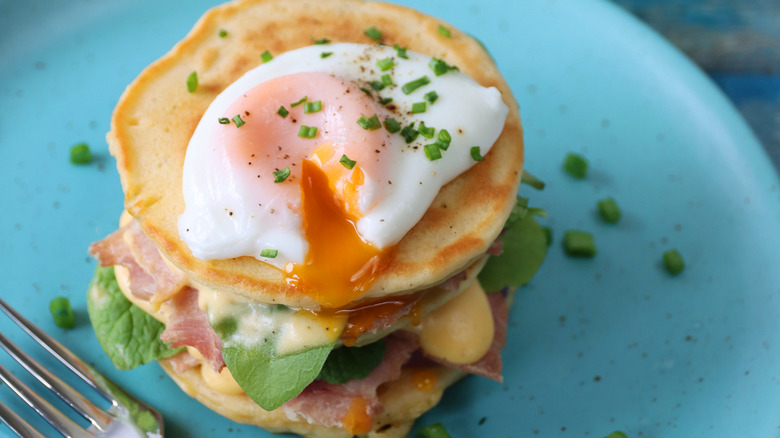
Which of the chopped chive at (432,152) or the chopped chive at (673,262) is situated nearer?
the chopped chive at (432,152)

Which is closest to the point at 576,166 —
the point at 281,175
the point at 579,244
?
the point at 579,244

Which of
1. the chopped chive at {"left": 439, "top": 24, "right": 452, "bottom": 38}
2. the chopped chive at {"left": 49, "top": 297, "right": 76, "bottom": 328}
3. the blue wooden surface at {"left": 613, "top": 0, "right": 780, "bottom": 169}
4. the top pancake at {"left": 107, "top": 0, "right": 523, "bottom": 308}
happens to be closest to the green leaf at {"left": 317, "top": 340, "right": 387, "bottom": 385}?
the top pancake at {"left": 107, "top": 0, "right": 523, "bottom": 308}

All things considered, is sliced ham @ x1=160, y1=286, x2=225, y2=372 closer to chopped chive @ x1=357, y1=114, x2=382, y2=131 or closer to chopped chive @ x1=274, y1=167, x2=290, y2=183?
chopped chive @ x1=274, y1=167, x2=290, y2=183

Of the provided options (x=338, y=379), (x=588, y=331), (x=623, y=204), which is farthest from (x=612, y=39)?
(x=338, y=379)

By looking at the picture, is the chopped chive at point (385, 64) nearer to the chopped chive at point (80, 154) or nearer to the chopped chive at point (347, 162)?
the chopped chive at point (347, 162)

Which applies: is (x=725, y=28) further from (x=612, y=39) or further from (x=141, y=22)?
(x=141, y=22)

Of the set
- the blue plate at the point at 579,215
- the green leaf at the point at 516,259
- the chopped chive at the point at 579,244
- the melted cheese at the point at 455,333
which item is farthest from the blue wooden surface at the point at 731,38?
the melted cheese at the point at 455,333

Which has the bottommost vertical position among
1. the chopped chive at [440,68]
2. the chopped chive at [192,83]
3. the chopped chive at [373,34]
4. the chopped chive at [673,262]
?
the chopped chive at [673,262]
